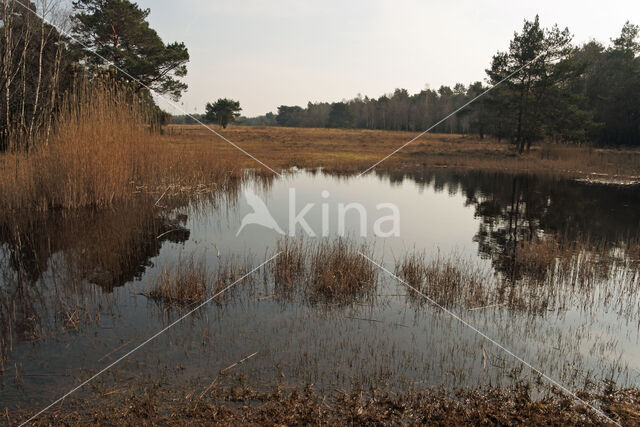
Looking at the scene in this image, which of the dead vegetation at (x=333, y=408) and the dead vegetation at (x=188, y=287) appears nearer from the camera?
the dead vegetation at (x=333, y=408)

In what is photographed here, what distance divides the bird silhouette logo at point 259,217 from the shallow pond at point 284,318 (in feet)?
0.91

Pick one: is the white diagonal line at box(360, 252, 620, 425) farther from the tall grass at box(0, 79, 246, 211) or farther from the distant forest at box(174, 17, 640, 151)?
the distant forest at box(174, 17, 640, 151)

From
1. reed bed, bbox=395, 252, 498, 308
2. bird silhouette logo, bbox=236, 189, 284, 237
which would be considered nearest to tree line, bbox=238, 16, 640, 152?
bird silhouette logo, bbox=236, 189, 284, 237

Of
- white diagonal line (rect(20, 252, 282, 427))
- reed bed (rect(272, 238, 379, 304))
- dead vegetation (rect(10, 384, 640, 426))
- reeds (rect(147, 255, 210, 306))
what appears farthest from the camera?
reed bed (rect(272, 238, 379, 304))

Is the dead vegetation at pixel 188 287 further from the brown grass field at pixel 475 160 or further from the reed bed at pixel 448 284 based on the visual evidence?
the brown grass field at pixel 475 160

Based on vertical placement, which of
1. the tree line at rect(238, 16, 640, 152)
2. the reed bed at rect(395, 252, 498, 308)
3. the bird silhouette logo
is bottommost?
the reed bed at rect(395, 252, 498, 308)

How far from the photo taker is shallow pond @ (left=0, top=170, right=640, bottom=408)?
4.56 metres

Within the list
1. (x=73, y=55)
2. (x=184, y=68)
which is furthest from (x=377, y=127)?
(x=73, y=55)

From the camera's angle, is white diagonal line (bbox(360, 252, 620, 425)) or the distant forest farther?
the distant forest

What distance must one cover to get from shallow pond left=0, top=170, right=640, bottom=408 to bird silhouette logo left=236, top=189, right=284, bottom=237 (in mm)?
276

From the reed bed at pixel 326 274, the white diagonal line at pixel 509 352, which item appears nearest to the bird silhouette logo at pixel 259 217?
the reed bed at pixel 326 274

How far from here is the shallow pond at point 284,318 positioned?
Result: 4562 mm

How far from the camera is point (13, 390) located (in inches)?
162

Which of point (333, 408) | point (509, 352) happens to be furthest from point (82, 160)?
point (509, 352)
